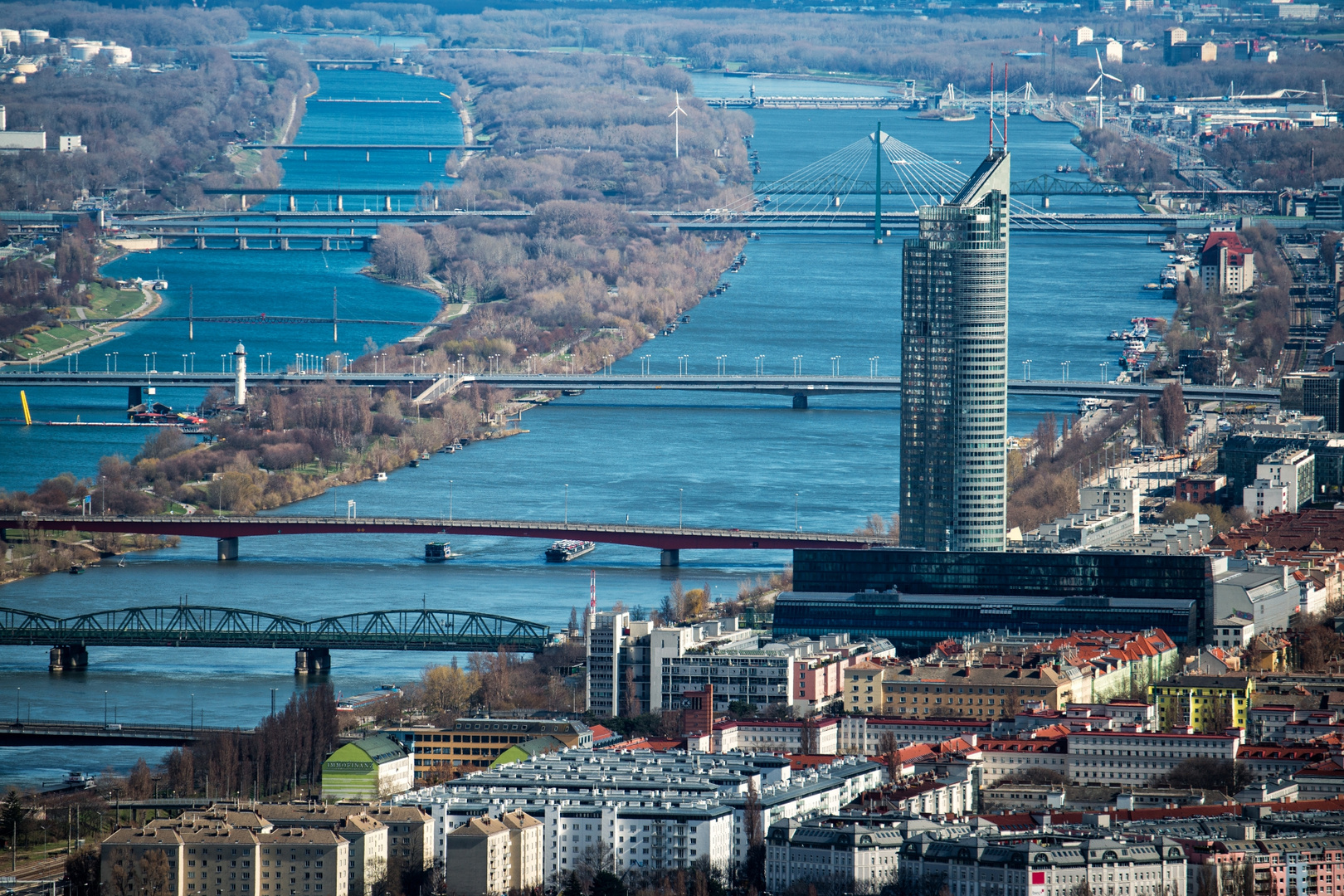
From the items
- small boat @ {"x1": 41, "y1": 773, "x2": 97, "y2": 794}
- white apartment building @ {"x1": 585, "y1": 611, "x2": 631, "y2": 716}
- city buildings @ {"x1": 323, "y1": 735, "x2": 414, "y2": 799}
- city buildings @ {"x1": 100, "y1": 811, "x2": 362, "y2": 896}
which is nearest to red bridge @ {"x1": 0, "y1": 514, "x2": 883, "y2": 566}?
white apartment building @ {"x1": 585, "y1": 611, "x2": 631, "y2": 716}

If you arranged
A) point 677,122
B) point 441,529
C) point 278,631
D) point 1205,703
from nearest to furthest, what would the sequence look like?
point 1205,703
point 278,631
point 441,529
point 677,122

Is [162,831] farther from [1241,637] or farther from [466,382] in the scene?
[466,382]

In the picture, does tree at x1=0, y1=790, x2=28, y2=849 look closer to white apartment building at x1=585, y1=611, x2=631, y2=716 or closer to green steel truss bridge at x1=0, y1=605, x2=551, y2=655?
white apartment building at x1=585, y1=611, x2=631, y2=716

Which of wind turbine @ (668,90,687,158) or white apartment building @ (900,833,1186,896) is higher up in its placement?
wind turbine @ (668,90,687,158)

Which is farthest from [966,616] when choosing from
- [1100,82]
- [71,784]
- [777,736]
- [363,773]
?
[1100,82]

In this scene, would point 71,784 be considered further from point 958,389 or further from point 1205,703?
point 958,389

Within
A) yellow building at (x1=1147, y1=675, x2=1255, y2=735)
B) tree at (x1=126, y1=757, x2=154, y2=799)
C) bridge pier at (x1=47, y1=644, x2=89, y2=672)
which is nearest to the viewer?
tree at (x1=126, y1=757, x2=154, y2=799)

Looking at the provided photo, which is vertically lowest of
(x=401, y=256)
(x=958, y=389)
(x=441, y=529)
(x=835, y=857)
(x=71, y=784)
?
(x=71, y=784)

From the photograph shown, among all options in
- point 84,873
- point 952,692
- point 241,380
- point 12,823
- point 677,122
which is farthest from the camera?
point 677,122

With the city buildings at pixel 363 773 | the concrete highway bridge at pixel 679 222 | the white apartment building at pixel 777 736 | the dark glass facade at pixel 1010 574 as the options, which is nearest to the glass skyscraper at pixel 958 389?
the dark glass facade at pixel 1010 574
